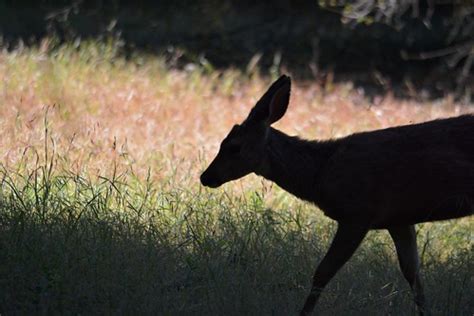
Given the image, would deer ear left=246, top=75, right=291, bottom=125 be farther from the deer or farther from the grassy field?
the grassy field

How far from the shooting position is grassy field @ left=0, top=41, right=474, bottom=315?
18.9 feet

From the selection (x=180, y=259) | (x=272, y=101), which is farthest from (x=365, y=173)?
(x=180, y=259)

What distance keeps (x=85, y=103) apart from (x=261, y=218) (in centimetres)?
350

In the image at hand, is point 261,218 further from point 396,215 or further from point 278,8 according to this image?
point 278,8

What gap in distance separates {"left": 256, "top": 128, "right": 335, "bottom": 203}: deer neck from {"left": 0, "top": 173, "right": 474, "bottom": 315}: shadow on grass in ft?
1.48

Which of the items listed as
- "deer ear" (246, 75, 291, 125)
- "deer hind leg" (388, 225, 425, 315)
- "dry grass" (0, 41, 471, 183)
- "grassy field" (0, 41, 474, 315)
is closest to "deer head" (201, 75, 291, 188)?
"deer ear" (246, 75, 291, 125)

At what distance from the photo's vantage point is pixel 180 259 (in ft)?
21.0

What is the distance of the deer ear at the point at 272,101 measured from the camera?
253 inches

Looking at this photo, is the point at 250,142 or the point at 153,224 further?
the point at 153,224

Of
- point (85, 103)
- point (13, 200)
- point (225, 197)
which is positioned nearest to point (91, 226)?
point (13, 200)

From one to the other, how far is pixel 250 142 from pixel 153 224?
35.7 inches

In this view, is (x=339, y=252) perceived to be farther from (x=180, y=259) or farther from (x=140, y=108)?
(x=140, y=108)

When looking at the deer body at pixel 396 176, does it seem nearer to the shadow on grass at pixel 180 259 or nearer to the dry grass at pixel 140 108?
the shadow on grass at pixel 180 259

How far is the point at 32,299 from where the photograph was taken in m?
5.54
